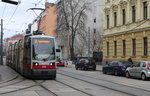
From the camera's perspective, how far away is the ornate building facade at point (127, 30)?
117ft

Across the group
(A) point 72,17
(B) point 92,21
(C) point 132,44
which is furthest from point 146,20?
(B) point 92,21

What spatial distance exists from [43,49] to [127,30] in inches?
795

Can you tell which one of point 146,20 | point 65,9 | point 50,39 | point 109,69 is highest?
point 65,9

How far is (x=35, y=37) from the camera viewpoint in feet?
71.4

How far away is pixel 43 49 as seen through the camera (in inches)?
850

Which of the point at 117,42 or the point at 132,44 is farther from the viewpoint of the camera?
the point at 117,42

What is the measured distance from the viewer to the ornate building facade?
35594 mm

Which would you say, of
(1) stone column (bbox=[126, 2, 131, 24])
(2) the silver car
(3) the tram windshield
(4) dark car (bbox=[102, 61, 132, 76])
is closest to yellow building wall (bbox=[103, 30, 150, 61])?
(1) stone column (bbox=[126, 2, 131, 24])

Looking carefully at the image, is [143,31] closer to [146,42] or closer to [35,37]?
[146,42]

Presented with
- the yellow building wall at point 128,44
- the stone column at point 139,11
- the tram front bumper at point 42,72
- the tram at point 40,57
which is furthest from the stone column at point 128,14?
the tram front bumper at point 42,72

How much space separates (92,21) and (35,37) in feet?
223

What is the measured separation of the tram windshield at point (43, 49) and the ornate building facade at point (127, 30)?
15875 mm

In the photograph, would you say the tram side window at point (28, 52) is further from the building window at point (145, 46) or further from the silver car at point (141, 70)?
the building window at point (145, 46)

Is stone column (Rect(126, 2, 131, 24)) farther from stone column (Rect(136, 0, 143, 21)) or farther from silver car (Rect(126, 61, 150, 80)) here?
silver car (Rect(126, 61, 150, 80))
